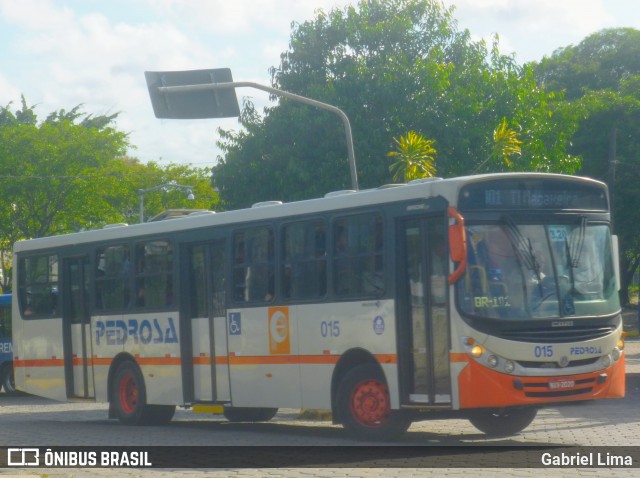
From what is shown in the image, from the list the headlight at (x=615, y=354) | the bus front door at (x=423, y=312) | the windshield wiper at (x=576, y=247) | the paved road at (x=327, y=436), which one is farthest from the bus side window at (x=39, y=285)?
the headlight at (x=615, y=354)

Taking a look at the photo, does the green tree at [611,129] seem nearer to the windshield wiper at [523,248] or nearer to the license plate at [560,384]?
the windshield wiper at [523,248]

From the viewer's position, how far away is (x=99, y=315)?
20484 mm

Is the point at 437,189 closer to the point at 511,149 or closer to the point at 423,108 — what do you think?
the point at 511,149

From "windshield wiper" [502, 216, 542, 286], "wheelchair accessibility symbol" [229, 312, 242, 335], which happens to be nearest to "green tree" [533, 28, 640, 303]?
"wheelchair accessibility symbol" [229, 312, 242, 335]

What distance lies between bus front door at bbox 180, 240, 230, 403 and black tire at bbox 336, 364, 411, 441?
292 centimetres

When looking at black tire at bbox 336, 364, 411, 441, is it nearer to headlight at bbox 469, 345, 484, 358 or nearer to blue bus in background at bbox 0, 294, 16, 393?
headlight at bbox 469, 345, 484, 358

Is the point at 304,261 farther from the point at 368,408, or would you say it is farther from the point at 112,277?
the point at 112,277

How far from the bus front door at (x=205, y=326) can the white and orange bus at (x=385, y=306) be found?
27 millimetres

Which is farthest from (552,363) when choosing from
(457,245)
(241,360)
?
(241,360)

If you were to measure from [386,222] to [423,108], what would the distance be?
2749cm

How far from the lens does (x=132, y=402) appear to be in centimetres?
1997

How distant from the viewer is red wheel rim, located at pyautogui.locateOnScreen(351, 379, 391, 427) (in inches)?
581

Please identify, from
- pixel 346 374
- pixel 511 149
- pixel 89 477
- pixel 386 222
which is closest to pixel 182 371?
Answer: pixel 346 374

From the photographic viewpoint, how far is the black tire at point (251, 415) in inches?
755
